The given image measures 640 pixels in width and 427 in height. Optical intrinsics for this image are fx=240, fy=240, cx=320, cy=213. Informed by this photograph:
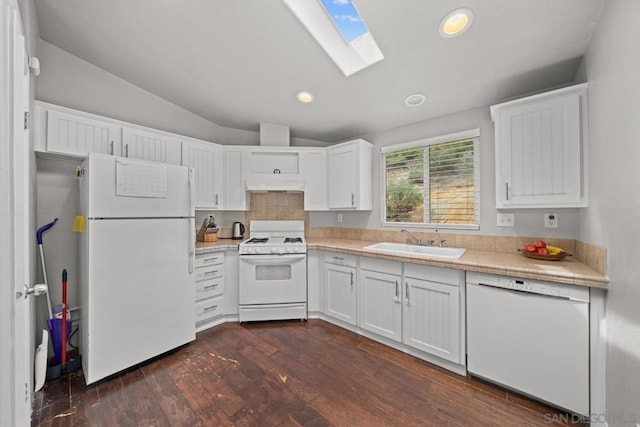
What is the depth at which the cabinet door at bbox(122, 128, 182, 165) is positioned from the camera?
2285mm

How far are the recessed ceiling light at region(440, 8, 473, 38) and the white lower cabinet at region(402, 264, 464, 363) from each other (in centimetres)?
169

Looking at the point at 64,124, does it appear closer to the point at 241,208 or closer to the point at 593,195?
the point at 241,208

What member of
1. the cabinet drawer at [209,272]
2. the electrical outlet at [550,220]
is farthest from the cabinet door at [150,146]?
the electrical outlet at [550,220]

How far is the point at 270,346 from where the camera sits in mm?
2236

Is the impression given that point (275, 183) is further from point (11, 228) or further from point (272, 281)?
point (11, 228)

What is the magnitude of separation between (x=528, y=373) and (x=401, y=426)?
2.98 ft

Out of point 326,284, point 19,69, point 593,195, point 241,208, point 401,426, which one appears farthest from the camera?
point 241,208

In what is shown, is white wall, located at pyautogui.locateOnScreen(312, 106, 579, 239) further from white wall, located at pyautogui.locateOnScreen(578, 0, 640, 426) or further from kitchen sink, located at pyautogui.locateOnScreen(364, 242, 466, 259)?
white wall, located at pyautogui.locateOnScreen(578, 0, 640, 426)

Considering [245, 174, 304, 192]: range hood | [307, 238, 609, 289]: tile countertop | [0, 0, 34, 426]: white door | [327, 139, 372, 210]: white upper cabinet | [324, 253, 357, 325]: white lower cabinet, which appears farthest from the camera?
[245, 174, 304, 192]: range hood

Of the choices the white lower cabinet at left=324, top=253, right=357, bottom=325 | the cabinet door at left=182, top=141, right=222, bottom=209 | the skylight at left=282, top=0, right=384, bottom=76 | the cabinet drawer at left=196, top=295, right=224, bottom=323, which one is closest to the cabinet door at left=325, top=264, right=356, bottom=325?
the white lower cabinet at left=324, top=253, right=357, bottom=325

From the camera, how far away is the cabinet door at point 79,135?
74.5 inches

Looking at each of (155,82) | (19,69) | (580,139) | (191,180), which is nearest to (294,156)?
(191,180)

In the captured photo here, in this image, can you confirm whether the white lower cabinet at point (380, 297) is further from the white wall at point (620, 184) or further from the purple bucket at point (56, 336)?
the purple bucket at point (56, 336)

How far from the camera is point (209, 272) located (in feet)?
8.58
